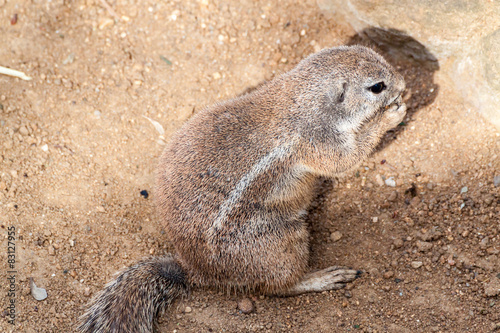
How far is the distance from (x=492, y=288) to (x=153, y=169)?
3.34 meters

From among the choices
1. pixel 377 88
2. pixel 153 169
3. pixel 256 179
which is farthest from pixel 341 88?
pixel 153 169

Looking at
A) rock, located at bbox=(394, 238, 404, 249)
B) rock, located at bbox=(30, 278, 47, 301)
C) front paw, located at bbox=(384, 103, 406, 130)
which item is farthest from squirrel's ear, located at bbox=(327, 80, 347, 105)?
rock, located at bbox=(30, 278, 47, 301)

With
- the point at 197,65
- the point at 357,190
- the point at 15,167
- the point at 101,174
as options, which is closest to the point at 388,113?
the point at 357,190

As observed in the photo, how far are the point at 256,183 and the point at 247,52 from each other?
221 cm

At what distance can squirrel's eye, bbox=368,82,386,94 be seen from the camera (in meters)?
3.96

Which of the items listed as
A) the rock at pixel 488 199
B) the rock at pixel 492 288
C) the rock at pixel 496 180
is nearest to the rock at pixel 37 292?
the rock at pixel 492 288

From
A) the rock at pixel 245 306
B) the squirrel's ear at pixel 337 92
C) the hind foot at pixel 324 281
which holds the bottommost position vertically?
the rock at pixel 245 306

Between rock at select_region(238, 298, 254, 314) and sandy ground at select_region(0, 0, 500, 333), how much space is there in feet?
0.23

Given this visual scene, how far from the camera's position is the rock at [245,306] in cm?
398

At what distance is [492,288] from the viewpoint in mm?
3545

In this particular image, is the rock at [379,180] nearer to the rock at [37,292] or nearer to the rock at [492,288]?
the rock at [492,288]

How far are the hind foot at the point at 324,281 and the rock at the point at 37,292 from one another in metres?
2.09

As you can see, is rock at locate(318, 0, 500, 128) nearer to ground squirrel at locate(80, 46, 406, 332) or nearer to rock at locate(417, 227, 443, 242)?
ground squirrel at locate(80, 46, 406, 332)

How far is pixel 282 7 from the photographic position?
18.1 ft
